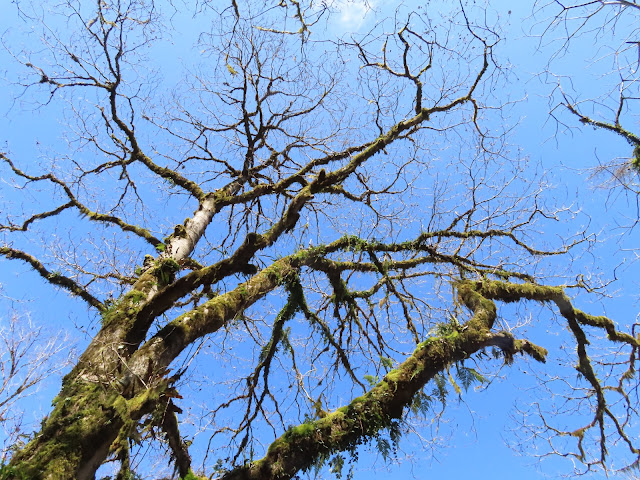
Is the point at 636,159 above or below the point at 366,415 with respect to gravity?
above

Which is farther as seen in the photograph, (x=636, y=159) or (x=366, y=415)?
(x=636, y=159)

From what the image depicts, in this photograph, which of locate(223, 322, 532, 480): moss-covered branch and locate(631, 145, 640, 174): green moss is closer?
locate(223, 322, 532, 480): moss-covered branch

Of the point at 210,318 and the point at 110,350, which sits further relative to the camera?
the point at 210,318

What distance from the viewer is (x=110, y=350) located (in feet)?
12.0

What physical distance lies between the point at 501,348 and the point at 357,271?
252 centimetres

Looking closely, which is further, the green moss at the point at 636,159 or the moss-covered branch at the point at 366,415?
the green moss at the point at 636,159

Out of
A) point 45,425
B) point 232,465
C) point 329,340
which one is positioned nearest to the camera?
point 45,425

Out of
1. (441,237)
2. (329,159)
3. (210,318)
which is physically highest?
(329,159)

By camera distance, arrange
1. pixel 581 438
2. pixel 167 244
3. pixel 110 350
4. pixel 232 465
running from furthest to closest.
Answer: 1. pixel 581 438
2. pixel 167 244
3. pixel 232 465
4. pixel 110 350

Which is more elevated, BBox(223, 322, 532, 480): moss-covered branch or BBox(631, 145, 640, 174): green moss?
BBox(631, 145, 640, 174): green moss

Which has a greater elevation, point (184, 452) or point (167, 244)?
point (167, 244)

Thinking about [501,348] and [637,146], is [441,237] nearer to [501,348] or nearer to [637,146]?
[501,348]

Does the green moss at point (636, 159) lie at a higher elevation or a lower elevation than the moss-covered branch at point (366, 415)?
higher

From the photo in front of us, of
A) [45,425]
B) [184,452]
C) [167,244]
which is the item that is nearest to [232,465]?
[184,452]
